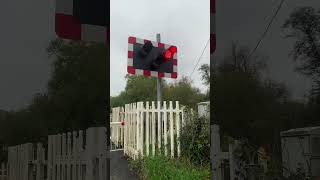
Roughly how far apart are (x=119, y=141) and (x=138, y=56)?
3749 mm

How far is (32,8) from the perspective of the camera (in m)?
1.26

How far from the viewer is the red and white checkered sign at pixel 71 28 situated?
4.06ft

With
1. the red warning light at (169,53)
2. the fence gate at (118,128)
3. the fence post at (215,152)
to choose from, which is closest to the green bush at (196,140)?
the fence gate at (118,128)

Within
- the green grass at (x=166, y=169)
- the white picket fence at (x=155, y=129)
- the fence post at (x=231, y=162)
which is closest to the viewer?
the fence post at (x=231, y=162)

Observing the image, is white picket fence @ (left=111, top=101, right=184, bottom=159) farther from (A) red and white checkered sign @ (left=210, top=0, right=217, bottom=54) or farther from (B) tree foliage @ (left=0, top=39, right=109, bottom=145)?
(B) tree foliage @ (left=0, top=39, right=109, bottom=145)

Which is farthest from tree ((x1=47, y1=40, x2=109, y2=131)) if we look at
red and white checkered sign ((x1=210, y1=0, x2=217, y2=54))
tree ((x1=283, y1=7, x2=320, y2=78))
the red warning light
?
the red warning light

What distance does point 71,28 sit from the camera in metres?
1.24

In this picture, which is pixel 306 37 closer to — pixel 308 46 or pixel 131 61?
pixel 308 46

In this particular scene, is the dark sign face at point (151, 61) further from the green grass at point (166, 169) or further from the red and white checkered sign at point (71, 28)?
the red and white checkered sign at point (71, 28)

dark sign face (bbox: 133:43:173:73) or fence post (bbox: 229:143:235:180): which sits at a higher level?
dark sign face (bbox: 133:43:173:73)

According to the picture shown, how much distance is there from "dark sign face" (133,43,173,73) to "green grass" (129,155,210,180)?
1473mm

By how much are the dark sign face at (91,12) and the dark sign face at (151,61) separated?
241 centimetres

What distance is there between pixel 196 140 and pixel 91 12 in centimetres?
468

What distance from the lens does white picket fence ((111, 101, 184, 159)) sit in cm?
617
